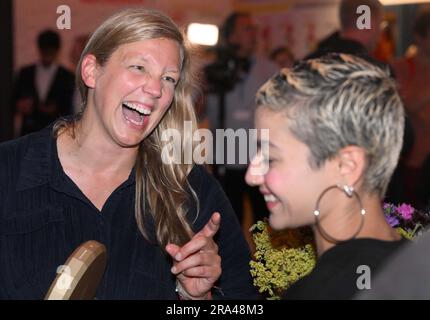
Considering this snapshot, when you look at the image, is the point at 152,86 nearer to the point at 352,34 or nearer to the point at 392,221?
the point at 392,221

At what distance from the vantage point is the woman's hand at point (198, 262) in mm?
1915

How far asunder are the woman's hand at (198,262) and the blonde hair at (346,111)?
560 mm

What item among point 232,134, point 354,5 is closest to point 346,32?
point 354,5

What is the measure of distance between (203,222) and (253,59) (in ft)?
11.0

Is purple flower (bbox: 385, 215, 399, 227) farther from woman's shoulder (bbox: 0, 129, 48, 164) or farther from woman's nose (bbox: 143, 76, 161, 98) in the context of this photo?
woman's shoulder (bbox: 0, 129, 48, 164)

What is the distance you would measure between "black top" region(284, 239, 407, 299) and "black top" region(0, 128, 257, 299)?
0.79 metres

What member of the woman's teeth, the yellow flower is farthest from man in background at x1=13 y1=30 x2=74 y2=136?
the yellow flower

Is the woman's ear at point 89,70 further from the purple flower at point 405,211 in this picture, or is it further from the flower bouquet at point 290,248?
the purple flower at point 405,211

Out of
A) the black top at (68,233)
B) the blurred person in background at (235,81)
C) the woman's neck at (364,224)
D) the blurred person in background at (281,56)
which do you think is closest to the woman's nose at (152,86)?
the black top at (68,233)

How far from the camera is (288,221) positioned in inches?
59.2

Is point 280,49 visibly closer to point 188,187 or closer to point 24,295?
point 188,187

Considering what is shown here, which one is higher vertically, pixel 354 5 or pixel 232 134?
pixel 354 5

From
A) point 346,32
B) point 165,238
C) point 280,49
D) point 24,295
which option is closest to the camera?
point 24,295

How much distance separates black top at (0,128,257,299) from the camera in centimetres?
205
